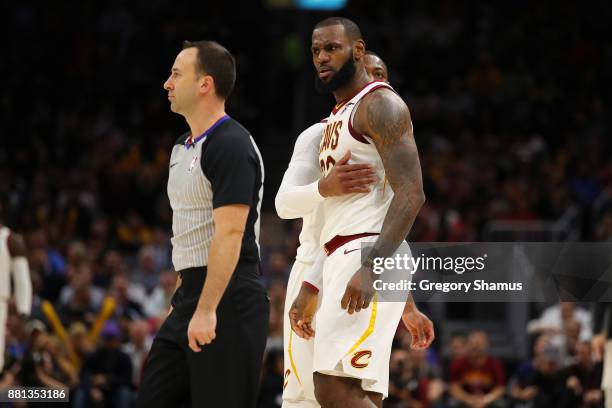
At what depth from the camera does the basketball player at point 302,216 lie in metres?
6.25

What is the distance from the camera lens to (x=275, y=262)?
1420 cm

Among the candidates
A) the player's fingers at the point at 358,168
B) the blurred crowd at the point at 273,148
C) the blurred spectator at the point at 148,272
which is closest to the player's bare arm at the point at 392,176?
the player's fingers at the point at 358,168

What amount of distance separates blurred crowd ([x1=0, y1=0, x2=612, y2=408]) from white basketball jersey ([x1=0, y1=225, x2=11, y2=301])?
0.88 metres

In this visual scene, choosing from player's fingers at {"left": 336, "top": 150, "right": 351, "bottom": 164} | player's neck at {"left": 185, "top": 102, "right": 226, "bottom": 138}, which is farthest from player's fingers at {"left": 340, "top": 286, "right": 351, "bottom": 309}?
player's neck at {"left": 185, "top": 102, "right": 226, "bottom": 138}

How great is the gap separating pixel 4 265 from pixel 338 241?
18.1ft

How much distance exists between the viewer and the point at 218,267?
532 centimetres

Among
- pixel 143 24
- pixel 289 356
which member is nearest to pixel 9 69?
pixel 143 24

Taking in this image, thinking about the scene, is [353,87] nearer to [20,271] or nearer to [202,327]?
[202,327]

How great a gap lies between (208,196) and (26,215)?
12.2 meters

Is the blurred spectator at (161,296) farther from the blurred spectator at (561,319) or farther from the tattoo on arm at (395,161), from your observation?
the tattoo on arm at (395,161)

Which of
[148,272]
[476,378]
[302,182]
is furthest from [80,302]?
[302,182]

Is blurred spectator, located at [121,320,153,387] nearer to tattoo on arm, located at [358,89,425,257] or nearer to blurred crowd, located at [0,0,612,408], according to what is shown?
blurred crowd, located at [0,0,612,408]

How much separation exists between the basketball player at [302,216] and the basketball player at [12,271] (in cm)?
447

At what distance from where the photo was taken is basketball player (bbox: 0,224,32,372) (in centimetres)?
1035
